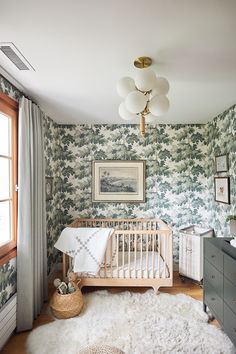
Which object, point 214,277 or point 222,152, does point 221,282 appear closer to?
point 214,277

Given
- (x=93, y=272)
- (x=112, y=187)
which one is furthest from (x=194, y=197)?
(x=93, y=272)

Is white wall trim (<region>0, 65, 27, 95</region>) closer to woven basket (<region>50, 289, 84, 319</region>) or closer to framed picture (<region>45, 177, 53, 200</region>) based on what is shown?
framed picture (<region>45, 177, 53, 200</region>)

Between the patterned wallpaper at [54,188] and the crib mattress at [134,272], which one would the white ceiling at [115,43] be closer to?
the patterned wallpaper at [54,188]

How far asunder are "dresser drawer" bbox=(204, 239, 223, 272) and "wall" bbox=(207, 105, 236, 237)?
0.73 m

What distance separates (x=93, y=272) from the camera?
286 cm

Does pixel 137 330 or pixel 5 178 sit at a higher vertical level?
pixel 5 178

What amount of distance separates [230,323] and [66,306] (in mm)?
1537

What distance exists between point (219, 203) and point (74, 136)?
2.42 m

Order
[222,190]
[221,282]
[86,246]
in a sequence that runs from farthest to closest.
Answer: [222,190], [86,246], [221,282]

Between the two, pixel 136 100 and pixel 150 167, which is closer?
pixel 136 100

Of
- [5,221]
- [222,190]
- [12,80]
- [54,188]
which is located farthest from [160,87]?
[54,188]

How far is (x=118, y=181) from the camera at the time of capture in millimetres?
3781

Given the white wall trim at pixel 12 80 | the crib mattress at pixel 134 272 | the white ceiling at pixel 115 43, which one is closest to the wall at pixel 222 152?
the white ceiling at pixel 115 43

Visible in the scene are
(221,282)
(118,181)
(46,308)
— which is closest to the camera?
(221,282)
